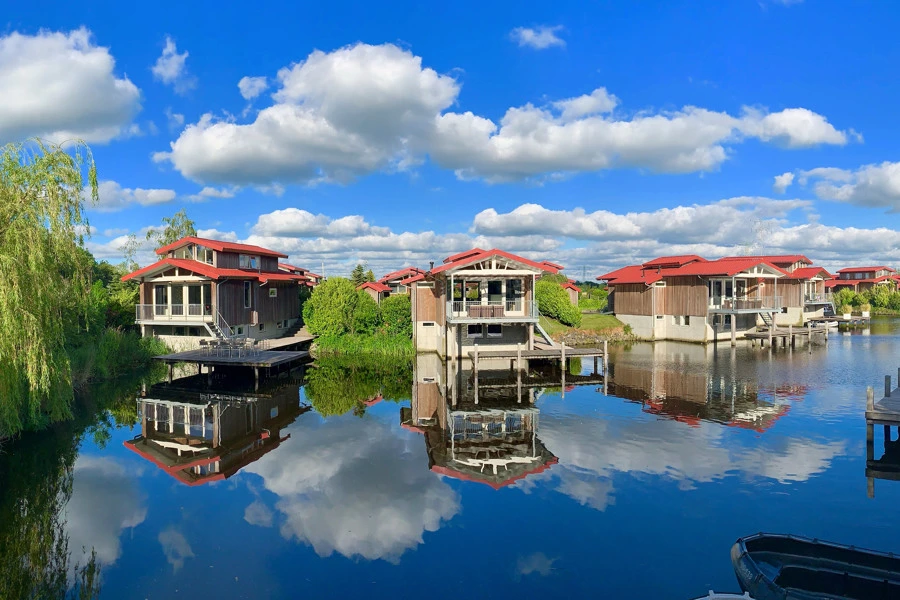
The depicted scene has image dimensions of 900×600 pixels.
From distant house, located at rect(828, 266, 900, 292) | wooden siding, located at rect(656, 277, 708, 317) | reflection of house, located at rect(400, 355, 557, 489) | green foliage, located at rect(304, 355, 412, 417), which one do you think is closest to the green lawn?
wooden siding, located at rect(656, 277, 708, 317)

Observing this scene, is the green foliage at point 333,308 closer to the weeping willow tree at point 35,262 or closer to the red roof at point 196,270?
the red roof at point 196,270

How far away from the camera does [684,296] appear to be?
142 ft

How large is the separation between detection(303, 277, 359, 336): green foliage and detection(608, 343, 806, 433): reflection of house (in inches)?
765

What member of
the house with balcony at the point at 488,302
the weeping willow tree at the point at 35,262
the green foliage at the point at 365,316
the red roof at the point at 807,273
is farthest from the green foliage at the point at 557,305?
the weeping willow tree at the point at 35,262

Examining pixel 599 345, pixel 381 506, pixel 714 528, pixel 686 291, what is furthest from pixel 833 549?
pixel 686 291

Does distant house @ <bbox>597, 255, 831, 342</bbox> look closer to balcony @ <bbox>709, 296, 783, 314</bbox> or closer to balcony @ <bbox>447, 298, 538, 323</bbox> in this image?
balcony @ <bbox>709, 296, 783, 314</bbox>

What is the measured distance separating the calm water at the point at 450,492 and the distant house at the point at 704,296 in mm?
18223

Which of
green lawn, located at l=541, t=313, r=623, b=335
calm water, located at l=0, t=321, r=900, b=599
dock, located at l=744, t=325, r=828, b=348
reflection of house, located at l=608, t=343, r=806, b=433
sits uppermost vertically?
green lawn, located at l=541, t=313, r=623, b=335

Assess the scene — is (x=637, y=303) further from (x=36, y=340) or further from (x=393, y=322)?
(x=36, y=340)

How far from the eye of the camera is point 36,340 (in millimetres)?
14148

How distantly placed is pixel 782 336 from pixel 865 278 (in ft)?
178

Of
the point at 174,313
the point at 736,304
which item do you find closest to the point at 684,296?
the point at 736,304

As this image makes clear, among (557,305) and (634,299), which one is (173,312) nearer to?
(557,305)

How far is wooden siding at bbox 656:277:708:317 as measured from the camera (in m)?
41.8
